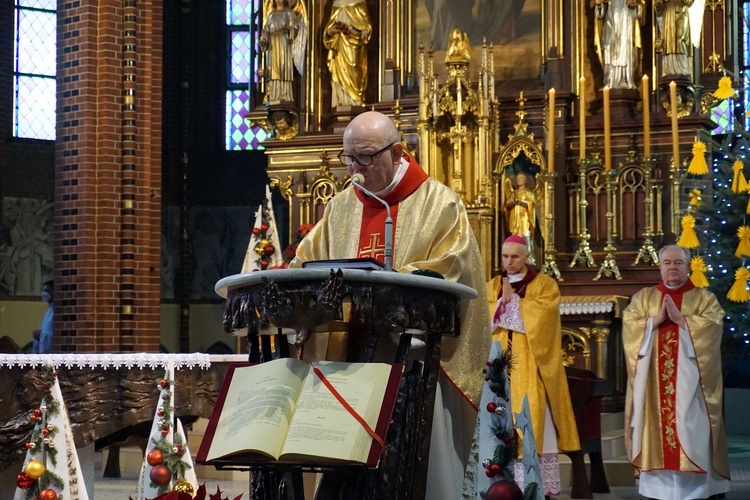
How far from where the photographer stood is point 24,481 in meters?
6.19

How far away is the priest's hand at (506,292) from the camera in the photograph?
8.56m

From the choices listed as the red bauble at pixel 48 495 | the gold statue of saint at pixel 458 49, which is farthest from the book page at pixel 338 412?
the gold statue of saint at pixel 458 49

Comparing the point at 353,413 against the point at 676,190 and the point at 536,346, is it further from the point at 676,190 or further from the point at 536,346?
the point at 676,190

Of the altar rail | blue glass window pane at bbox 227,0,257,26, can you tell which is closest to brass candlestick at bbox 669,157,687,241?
the altar rail

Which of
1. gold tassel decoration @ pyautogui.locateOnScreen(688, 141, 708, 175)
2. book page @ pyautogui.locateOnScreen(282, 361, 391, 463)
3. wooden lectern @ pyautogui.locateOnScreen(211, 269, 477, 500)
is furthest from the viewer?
gold tassel decoration @ pyautogui.locateOnScreen(688, 141, 708, 175)

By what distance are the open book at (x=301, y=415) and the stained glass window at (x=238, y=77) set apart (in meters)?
17.0

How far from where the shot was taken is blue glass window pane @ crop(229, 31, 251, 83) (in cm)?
2120

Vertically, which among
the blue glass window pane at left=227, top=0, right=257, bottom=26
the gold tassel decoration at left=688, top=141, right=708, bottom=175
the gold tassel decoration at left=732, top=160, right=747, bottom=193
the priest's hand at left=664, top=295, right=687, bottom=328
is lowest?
the priest's hand at left=664, top=295, right=687, bottom=328

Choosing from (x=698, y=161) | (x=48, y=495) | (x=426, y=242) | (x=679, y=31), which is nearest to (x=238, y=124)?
(x=679, y=31)

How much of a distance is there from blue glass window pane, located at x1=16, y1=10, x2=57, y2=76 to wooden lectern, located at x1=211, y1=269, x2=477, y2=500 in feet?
53.4

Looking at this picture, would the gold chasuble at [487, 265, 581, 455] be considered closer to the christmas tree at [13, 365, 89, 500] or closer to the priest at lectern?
the christmas tree at [13, 365, 89, 500]

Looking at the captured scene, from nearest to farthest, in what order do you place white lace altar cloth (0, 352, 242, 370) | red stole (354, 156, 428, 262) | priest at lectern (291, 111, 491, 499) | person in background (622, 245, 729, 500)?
priest at lectern (291, 111, 491, 499) < red stole (354, 156, 428, 262) < white lace altar cloth (0, 352, 242, 370) < person in background (622, 245, 729, 500)

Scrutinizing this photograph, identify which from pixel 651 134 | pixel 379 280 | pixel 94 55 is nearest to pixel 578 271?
pixel 651 134

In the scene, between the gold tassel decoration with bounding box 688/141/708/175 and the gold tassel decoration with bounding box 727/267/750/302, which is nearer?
the gold tassel decoration with bounding box 727/267/750/302
